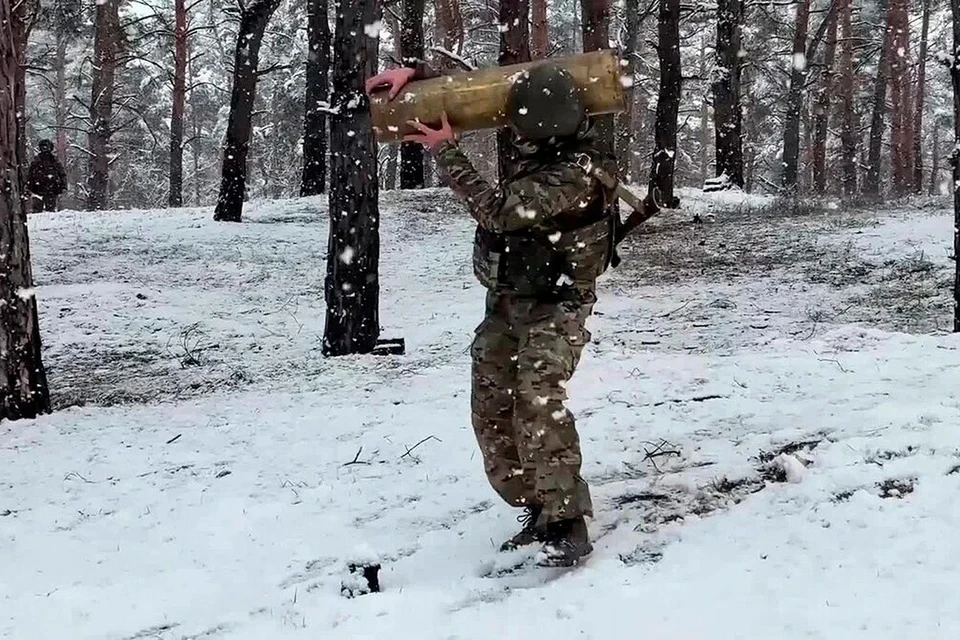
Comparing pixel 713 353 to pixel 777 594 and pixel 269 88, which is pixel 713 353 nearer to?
pixel 777 594

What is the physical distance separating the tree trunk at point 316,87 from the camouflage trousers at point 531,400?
12.3 metres

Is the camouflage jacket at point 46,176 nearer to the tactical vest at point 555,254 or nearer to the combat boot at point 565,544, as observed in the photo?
the tactical vest at point 555,254

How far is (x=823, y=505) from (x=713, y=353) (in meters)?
3.54

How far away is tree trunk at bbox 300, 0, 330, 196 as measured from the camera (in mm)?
16297

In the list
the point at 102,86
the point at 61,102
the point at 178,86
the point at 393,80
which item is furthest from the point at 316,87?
the point at 61,102

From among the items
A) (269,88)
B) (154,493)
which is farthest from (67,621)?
(269,88)

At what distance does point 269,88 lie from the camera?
1583 inches

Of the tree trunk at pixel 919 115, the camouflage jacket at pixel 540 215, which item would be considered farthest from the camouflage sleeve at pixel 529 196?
the tree trunk at pixel 919 115

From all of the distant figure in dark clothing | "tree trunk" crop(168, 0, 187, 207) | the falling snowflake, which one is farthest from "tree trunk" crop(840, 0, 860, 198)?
the distant figure in dark clothing

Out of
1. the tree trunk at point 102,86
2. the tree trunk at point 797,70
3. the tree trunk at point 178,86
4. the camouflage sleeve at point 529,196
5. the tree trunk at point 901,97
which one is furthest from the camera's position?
the tree trunk at point 797,70

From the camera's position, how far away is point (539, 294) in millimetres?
3742

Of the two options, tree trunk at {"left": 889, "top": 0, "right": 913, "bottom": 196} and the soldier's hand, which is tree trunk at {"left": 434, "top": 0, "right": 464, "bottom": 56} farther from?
the soldier's hand

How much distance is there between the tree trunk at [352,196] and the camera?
762 centimetres

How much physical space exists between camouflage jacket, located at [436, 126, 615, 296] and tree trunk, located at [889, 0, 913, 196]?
1847cm
